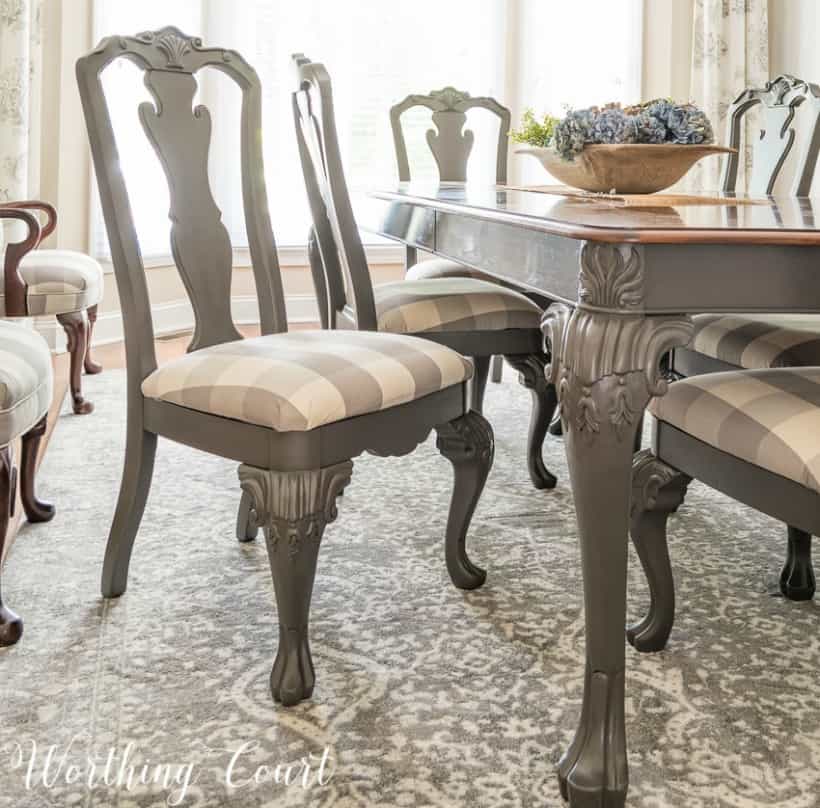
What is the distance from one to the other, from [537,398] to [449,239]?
0.79 m

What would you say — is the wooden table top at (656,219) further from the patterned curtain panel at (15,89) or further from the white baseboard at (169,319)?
the white baseboard at (169,319)

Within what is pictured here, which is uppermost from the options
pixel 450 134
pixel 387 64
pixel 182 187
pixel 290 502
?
pixel 387 64

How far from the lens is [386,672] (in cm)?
164

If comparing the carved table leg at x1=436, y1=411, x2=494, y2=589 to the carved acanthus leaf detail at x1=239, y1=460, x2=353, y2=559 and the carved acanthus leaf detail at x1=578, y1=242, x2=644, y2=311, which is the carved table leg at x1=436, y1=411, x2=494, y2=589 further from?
the carved acanthus leaf detail at x1=578, y1=242, x2=644, y2=311

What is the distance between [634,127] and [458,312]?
2.46ft

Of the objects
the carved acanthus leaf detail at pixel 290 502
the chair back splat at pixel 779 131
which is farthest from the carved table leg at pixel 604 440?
the chair back splat at pixel 779 131

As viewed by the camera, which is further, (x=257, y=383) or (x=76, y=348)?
(x=76, y=348)

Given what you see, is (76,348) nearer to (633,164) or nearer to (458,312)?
(458,312)

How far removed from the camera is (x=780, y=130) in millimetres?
3049

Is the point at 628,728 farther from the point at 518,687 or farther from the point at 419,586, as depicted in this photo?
the point at 419,586

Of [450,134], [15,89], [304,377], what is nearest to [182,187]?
[304,377]

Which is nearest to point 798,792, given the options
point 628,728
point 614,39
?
point 628,728

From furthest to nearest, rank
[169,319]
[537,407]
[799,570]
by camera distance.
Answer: [169,319] < [537,407] < [799,570]

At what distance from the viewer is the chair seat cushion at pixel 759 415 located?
1247mm
